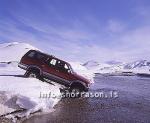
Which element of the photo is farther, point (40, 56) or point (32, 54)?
point (32, 54)

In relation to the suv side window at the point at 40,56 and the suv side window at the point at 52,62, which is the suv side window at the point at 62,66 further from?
the suv side window at the point at 40,56

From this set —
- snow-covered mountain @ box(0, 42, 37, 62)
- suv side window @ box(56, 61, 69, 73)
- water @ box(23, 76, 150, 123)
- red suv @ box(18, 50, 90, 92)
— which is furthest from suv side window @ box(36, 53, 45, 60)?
snow-covered mountain @ box(0, 42, 37, 62)

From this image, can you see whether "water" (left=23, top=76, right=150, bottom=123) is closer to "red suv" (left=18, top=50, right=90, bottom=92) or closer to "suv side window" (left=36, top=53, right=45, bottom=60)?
"red suv" (left=18, top=50, right=90, bottom=92)

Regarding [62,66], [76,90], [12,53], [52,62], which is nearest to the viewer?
[76,90]

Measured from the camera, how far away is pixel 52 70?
20562mm

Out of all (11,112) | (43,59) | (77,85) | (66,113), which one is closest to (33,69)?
(43,59)

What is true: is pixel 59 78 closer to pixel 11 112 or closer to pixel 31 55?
pixel 31 55

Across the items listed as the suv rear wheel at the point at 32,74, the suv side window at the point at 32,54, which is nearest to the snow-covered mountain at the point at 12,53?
the suv side window at the point at 32,54

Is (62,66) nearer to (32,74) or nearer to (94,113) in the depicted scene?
(32,74)

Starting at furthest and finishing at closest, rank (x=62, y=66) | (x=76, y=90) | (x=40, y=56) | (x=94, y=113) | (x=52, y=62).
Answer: (x=40, y=56) < (x=52, y=62) < (x=62, y=66) < (x=76, y=90) < (x=94, y=113)

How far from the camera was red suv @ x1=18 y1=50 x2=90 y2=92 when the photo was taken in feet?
66.0

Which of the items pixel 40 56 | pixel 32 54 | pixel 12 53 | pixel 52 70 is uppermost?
pixel 12 53

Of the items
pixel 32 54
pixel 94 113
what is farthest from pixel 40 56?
pixel 94 113

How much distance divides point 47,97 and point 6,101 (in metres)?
2.74
